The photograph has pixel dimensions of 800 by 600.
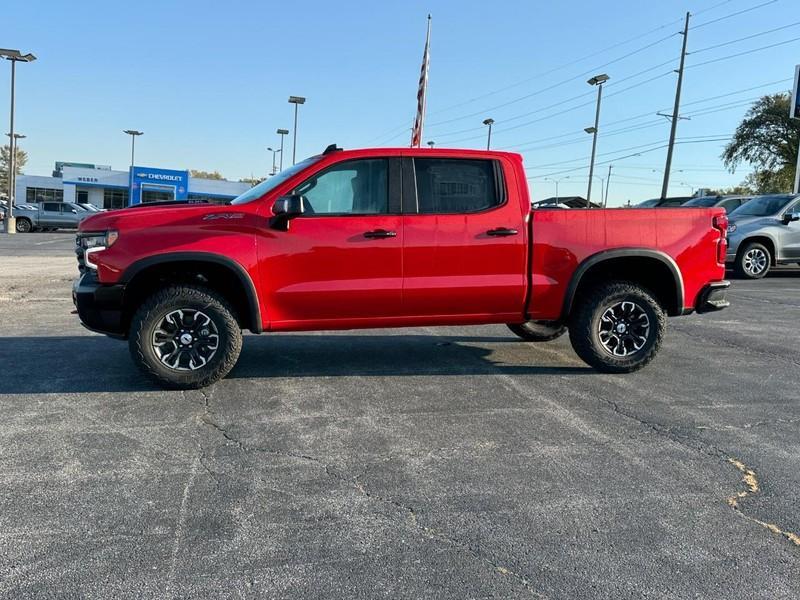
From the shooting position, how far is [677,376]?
19.9ft

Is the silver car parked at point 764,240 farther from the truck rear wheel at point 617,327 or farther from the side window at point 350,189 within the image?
the side window at point 350,189

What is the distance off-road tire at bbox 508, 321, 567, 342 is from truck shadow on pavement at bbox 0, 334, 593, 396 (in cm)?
14

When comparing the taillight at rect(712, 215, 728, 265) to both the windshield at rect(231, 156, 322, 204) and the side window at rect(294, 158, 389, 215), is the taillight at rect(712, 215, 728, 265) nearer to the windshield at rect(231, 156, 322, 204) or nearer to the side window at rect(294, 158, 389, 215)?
the side window at rect(294, 158, 389, 215)

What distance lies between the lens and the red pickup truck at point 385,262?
5.21m

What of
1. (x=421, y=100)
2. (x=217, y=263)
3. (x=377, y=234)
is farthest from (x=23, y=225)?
(x=377, y=234)

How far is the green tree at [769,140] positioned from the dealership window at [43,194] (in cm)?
5906

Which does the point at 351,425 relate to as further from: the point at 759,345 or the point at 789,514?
the point at 759,345

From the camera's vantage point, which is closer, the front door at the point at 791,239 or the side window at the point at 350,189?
the side window at the point at 350,189

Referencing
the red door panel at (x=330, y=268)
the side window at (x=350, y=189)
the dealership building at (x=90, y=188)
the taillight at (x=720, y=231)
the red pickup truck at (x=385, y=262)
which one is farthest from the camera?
the dealership building at (x=90, y=188)

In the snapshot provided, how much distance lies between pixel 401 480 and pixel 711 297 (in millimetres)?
3948

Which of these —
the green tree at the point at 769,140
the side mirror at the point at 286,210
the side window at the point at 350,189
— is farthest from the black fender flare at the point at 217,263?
the green tree at the point at 769,140

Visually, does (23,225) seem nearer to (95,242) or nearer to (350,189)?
(95,242)

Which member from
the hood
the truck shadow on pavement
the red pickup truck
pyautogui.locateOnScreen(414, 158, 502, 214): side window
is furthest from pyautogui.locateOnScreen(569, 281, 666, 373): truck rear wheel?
the hood

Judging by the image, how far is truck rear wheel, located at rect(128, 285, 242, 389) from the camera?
519cm
